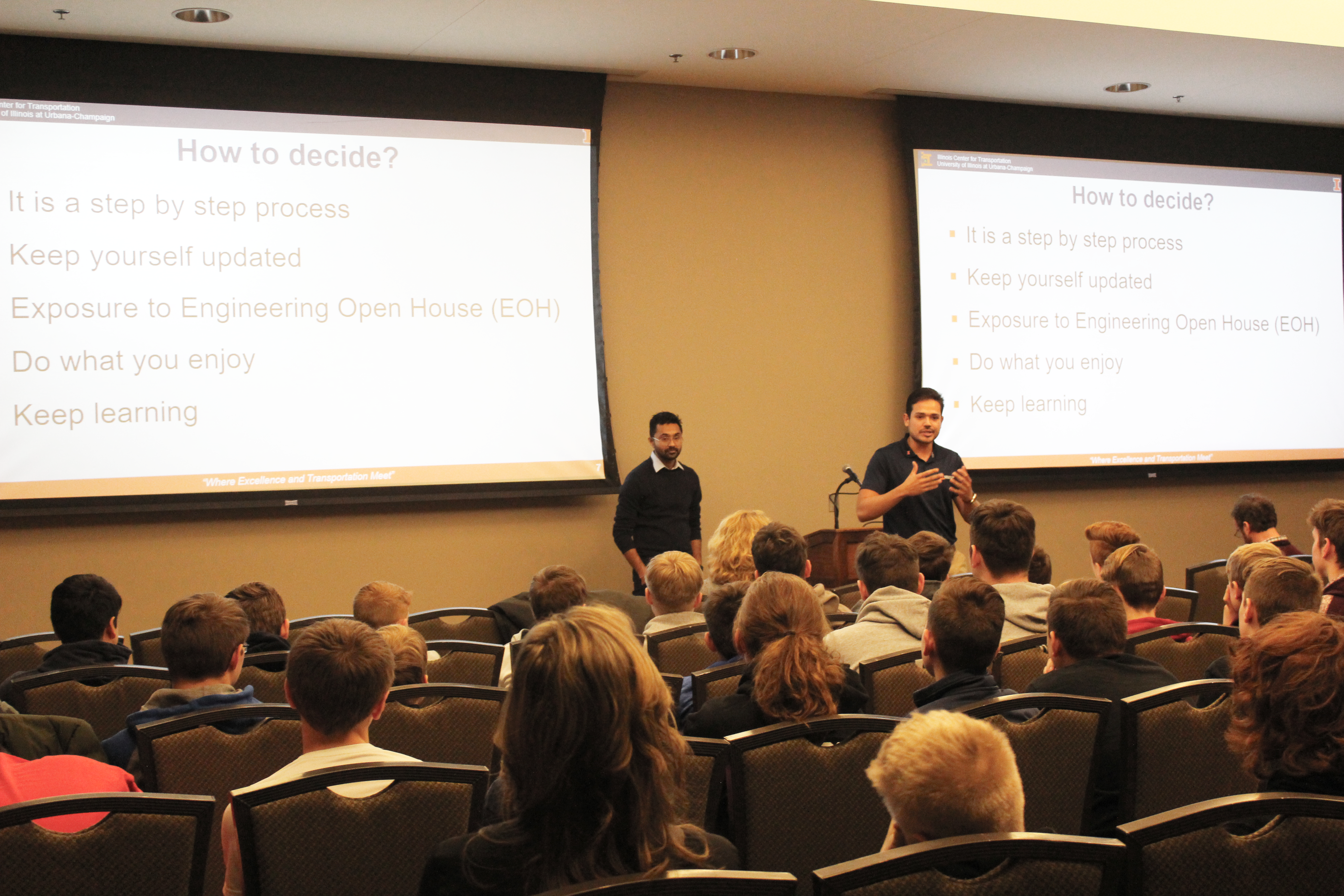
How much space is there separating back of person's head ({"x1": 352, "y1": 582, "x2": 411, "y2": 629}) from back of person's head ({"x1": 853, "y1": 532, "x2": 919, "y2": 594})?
1494 millimetres

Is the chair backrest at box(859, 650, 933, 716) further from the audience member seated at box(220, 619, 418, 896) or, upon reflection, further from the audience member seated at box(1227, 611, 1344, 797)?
the audience member seated at box(220, 619, 418, 896)

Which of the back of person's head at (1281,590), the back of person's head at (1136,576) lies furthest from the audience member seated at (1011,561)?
the back of person's head at (1281,590)

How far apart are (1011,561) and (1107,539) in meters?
0.94

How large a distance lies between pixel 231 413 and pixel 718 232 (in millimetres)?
3040

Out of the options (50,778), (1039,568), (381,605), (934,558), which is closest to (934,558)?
(934,558)

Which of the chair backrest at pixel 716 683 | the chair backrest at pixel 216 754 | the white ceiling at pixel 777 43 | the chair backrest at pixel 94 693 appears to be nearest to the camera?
the chair backrest at pixel 216 754

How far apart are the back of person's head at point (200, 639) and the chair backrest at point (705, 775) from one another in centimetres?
125

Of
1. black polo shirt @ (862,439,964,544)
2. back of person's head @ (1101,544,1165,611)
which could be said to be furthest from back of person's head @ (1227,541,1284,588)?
black polo shirt @ (862,439,964,544)

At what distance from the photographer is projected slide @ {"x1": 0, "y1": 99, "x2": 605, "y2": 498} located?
579 cm

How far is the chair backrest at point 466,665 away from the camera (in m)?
3.39

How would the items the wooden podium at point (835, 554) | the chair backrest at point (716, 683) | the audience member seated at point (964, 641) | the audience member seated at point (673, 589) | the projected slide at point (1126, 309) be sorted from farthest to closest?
the projected slide at point (1126, 309)
the wooden podium at point (835, 554)
the audience member seated at point (673, 589)
the chair backrest at point (716, 683)
the audience member seated at point (964, 641)

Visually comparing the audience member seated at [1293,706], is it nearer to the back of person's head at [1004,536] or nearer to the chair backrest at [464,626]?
the back of person's head at [1004,536]

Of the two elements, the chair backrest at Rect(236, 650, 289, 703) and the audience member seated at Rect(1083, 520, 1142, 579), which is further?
the audience member seated at Rect(1083, 520, 1142, 579)

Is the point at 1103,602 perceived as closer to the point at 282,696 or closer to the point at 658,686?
the point at 658,686
